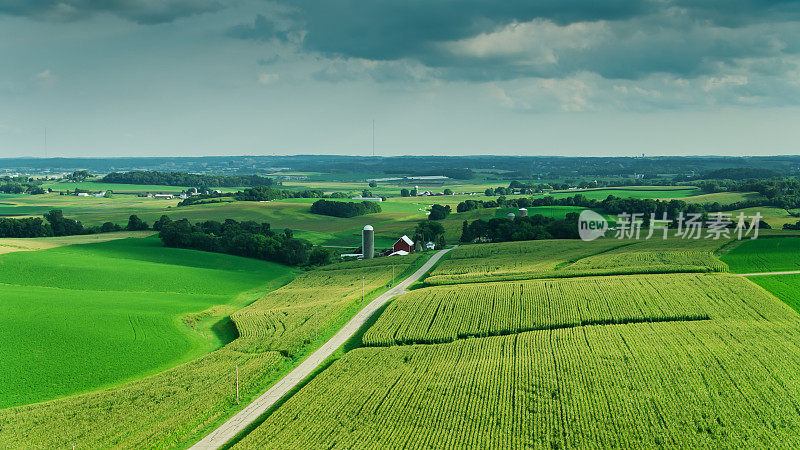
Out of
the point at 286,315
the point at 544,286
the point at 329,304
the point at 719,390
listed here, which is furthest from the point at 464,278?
the point at 719,390

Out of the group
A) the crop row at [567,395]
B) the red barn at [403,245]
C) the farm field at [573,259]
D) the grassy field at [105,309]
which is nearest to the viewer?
the crop row at [567,395]

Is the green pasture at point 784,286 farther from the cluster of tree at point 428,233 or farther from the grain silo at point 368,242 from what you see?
the cluster of tree at point 428,233

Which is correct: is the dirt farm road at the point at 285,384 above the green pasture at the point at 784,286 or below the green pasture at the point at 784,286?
below

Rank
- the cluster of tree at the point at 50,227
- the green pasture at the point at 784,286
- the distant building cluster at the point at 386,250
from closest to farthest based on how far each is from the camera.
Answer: the green pasture at the point at 784,286
the distant building cluster at the point at 386,250
the cluster of tree at the point at 50,227

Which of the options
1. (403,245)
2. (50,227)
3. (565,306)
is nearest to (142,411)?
(565,306)

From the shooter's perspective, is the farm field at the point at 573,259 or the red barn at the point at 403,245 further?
the red barn at the point at 403,245

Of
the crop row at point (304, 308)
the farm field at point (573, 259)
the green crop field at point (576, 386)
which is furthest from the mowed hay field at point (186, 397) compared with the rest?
the farm field at point (573, 259)

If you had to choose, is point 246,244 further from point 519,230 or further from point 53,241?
point 519,230
